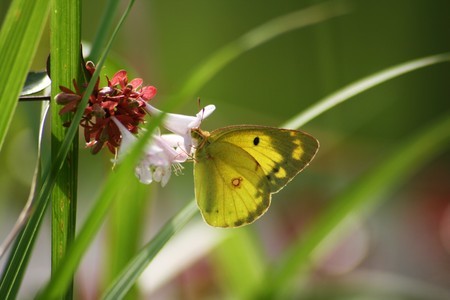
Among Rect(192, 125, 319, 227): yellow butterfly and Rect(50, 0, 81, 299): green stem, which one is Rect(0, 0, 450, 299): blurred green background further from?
Rect(50, 0, 81, 299): green stem

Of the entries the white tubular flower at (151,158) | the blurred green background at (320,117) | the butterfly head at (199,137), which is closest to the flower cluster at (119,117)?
the white tubular flower at (151,158)

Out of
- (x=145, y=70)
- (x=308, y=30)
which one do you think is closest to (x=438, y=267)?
(x=145, y=70)

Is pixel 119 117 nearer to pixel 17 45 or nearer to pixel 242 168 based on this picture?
pixel 17 45

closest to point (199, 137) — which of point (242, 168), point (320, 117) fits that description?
point (242, 168)

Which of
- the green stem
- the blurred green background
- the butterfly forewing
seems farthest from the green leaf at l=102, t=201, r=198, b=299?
the blurred green background

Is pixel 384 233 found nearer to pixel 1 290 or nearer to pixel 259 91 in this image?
pixel 259 91

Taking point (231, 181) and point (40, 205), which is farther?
point (231, 181)
